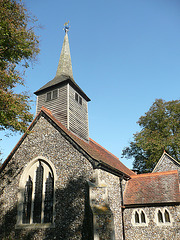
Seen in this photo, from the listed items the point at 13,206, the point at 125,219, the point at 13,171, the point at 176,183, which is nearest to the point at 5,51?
the point at 13,171

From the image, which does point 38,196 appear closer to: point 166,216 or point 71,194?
point 71,194

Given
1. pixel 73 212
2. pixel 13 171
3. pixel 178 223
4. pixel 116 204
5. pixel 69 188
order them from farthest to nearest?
pixel 13 171, pixel 116 204, pixel 178 223, pixel 69 188, pixel 73 212

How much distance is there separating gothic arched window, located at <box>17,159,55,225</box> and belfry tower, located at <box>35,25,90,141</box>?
11.2 feet

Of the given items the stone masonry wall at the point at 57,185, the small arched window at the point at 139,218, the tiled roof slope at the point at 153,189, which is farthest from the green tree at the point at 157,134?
the stone masonry wall at the point at 57,185

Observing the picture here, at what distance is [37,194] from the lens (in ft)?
38.1

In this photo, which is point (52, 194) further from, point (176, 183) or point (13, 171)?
point (176, 183)

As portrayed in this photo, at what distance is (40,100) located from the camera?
16406mm

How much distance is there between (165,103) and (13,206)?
24.2 metres

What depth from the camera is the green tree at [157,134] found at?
26203mm

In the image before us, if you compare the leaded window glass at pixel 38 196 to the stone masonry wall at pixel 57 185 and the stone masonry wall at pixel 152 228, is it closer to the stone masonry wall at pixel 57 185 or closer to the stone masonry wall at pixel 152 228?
the stone masonry wall at pixel 57 185

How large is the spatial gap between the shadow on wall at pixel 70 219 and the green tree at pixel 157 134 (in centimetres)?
1788

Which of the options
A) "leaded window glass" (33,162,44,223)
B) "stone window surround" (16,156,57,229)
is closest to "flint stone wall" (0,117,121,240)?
"stone window surround" (16,156,57,229)

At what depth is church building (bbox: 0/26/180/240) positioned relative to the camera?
9656 mm

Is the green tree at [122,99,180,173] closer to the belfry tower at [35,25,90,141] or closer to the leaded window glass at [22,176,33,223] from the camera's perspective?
the belfry tower at [35,25,90,141]
